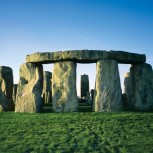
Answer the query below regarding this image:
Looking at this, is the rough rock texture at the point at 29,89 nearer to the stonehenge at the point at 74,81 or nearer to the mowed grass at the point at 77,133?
the stonehenge at the point at 74,81

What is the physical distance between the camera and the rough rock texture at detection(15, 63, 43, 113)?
13399mm

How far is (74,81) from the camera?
44.0ft

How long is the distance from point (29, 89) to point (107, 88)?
336 cm

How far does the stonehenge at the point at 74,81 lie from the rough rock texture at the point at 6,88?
25 cm

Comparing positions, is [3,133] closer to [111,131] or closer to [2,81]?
[111,131]

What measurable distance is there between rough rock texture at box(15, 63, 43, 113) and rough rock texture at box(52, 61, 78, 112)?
2.38ft

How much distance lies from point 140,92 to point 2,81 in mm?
6421

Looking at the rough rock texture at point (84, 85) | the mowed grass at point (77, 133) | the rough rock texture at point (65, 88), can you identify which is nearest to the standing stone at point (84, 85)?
the rough rock texture at point (84, 85)

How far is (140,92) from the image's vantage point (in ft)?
46.7

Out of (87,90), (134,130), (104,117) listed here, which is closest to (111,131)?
(134,130)

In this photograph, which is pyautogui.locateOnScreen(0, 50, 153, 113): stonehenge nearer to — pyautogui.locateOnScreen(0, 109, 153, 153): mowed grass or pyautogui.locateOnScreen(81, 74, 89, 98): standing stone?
pyautogui.locateOnScreen(0, 109, 153, 153): mowed grass

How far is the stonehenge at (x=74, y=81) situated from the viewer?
13.1m

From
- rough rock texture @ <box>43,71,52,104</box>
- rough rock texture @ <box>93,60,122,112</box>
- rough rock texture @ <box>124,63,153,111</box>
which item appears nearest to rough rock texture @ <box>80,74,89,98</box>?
rough rock texture @ <box>43,71,52,104</box>

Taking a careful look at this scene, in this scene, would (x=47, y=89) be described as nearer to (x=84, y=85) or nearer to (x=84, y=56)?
(x=84, y=85)
